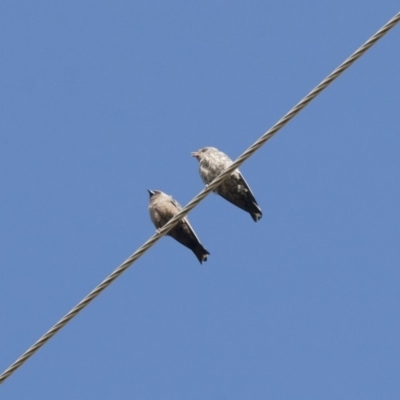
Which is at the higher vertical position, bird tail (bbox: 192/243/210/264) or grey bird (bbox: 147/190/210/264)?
grey bird (bbox: 147/190/210/264)

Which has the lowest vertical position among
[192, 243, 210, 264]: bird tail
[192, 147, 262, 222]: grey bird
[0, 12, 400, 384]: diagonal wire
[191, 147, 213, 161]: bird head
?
[0, 12, 400, 384]: diagonal wire

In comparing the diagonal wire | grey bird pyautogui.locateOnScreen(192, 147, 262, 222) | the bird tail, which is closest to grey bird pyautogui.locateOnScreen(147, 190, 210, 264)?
the bird tail

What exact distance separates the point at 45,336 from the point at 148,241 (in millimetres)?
1004

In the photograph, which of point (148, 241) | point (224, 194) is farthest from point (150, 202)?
point (148, 241)

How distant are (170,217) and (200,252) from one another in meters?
0.80

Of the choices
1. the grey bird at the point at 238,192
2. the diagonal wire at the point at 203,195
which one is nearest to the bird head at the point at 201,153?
the grey bird at the point at 238,192

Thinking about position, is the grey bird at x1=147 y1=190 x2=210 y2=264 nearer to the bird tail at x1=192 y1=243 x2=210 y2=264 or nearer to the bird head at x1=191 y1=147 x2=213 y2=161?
the bird tail at x1=192 y1=243 x2=210 y2=264

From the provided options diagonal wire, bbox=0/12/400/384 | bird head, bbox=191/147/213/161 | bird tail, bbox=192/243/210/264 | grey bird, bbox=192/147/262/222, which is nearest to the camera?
diagonal wire, bbox=0/12/400/384

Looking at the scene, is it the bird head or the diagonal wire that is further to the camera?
the bird head

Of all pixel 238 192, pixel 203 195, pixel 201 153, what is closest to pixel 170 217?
pixel 238 192

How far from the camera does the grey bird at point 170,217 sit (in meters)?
11.7

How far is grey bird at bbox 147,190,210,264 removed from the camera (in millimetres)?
11727

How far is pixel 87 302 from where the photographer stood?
6547 mm

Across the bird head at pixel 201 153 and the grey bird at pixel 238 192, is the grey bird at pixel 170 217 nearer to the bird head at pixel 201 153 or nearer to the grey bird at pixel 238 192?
the grey bird at pixel 238 192
